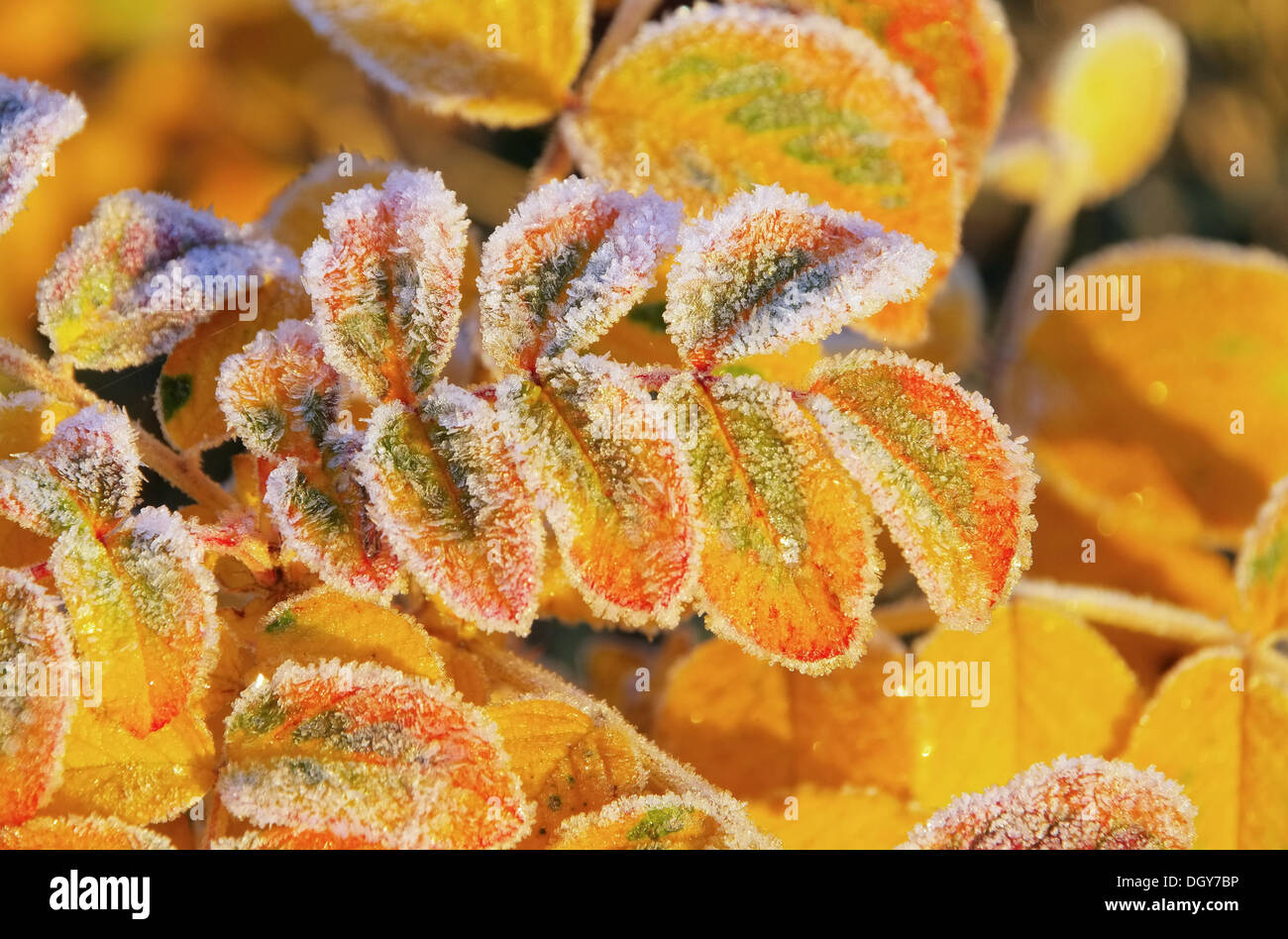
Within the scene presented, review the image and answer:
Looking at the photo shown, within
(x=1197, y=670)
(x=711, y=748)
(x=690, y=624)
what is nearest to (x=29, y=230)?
(x=690, y=624)

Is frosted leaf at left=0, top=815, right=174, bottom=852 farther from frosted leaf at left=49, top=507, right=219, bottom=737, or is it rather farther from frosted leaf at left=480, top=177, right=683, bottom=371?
frosted leaf at left=480, top=177, right=683, bottom=371

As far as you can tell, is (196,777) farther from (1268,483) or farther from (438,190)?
(1268,483)

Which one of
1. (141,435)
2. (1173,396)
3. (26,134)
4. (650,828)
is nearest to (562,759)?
(650,828)

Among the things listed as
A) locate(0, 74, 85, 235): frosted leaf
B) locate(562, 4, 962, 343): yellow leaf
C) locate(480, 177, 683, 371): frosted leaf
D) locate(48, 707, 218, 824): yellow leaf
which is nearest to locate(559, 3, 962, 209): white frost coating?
locate(562, 4, 962, 343): yellow leaf

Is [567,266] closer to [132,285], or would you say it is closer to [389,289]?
[389,289]

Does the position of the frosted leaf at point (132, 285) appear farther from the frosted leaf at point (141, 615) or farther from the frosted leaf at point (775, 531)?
the frosted leaf at point (775, 531)

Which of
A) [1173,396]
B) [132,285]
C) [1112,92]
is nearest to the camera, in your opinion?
[132,285]
